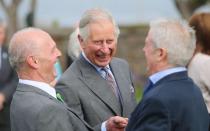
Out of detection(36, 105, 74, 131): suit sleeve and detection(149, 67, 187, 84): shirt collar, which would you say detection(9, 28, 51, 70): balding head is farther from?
detection(149, 67, 187, 84): shirt collar

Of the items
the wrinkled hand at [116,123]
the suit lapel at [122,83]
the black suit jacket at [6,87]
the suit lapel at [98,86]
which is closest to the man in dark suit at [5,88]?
the black suit jacket at [6,87]

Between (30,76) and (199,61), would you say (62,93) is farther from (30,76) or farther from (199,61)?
(199,61)

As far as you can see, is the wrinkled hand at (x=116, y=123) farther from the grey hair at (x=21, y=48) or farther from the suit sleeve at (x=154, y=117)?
the grey hair at (x=21, y=48)

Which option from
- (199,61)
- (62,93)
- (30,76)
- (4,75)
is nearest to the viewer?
(30,76)

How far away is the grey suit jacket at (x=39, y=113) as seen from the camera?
13.4 ft

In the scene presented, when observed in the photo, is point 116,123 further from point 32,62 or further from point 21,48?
point 21,48

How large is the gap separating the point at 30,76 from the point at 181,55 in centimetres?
94

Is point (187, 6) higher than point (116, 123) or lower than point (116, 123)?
lower

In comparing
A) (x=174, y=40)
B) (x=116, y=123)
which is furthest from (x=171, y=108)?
(x=116, y=123)

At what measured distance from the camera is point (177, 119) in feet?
12.8

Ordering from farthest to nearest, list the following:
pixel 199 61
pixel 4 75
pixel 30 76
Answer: pixel 4 75, pixel 199 61, pixel 30 76

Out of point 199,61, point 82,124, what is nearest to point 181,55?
point 82,124

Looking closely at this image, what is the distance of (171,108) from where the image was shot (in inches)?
153

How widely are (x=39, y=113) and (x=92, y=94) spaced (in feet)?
2.39
